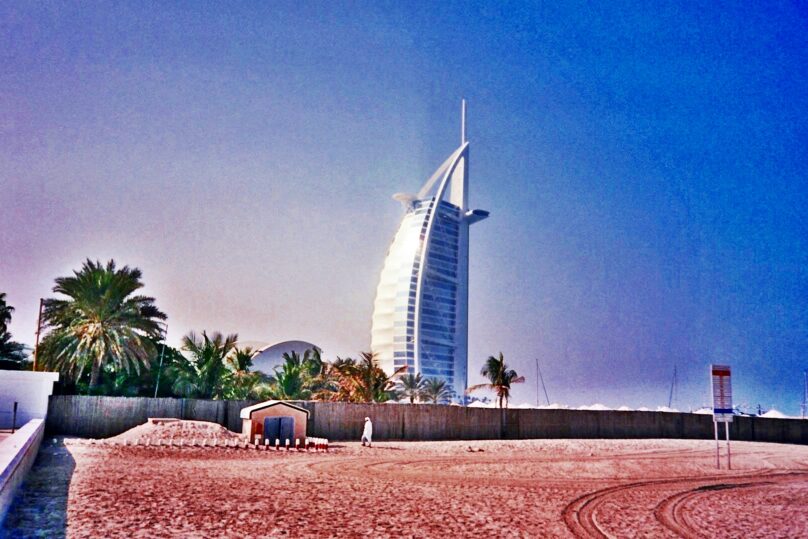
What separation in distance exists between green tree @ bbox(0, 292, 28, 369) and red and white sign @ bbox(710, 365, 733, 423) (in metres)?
33.7

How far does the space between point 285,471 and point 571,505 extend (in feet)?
27.9

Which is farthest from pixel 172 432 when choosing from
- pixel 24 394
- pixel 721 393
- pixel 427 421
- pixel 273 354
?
pixel 273 354

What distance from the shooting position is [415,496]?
1522cm

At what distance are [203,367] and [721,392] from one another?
30835 mm

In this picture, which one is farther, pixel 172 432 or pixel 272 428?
pixel 272 428

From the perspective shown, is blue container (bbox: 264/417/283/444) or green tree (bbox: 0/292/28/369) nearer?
blue container (bbox: 264/417/283/444)

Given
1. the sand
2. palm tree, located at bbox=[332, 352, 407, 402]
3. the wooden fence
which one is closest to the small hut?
the sand

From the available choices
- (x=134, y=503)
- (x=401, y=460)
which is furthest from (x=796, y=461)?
(x=134, y=503)

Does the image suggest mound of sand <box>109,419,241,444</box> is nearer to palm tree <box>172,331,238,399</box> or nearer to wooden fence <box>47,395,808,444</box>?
wooden fence <box>47,395,808,444</box>

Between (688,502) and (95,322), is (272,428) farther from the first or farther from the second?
(688,502)

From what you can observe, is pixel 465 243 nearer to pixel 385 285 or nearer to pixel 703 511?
pixel 385 285

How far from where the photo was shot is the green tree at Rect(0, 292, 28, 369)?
121 feet

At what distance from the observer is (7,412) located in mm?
30953

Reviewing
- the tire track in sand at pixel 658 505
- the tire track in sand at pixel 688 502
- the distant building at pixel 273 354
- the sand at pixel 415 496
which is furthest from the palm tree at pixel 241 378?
the distant building at pixel 273 354
